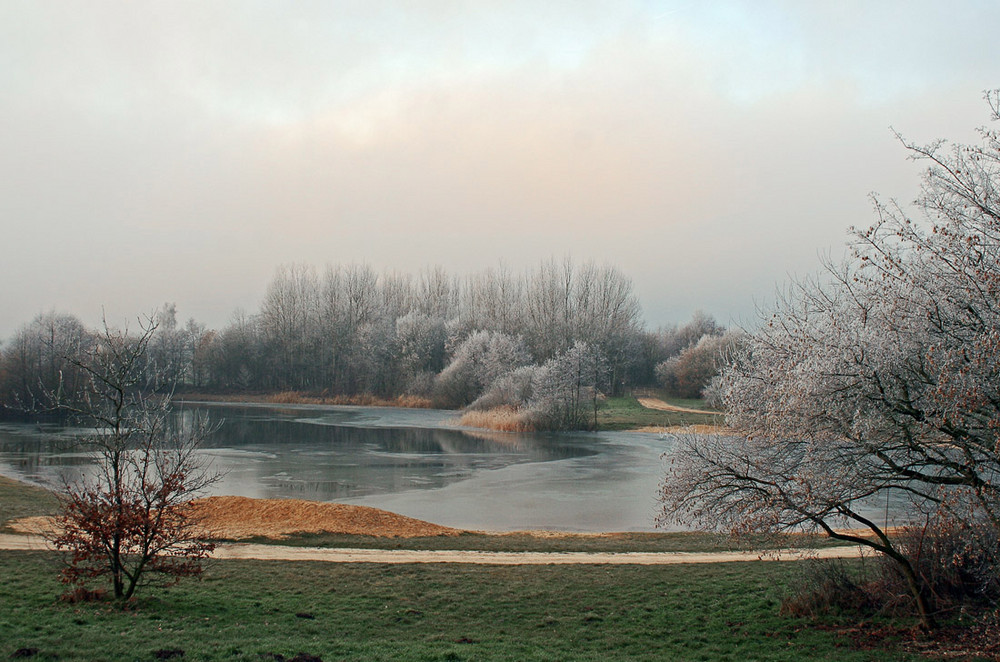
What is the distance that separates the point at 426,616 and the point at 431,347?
6777 centimetres

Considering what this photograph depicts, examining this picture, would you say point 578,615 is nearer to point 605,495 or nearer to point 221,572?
point 221,572

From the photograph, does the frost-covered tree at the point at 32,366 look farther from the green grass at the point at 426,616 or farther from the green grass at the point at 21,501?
the green grass at the point at 426,616

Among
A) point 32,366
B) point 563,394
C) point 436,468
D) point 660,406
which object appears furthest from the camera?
point 660,406

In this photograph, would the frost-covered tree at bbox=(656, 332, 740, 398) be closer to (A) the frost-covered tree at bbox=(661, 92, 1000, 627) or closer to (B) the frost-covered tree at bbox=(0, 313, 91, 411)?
(B) the frost-covered tree at bbox=(0, 313, 91, 411)

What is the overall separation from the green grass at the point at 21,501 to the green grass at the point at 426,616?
5858mm

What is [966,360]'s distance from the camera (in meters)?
7.41

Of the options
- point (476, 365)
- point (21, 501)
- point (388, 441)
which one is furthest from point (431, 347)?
point (21, 501)

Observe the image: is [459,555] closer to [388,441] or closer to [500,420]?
[388,441]

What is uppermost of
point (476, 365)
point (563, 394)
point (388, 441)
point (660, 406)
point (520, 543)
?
point (476, 365)

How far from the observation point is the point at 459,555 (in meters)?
14.8

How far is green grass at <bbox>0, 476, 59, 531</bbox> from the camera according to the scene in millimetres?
17978

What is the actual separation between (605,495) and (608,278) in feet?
192

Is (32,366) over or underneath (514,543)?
over

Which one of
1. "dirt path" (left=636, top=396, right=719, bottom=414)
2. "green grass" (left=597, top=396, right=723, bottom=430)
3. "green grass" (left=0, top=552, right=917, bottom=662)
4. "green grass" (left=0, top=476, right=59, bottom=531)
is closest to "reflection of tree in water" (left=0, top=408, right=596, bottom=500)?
"green grass" (left=0, top=476, right=59, bottom=531)
